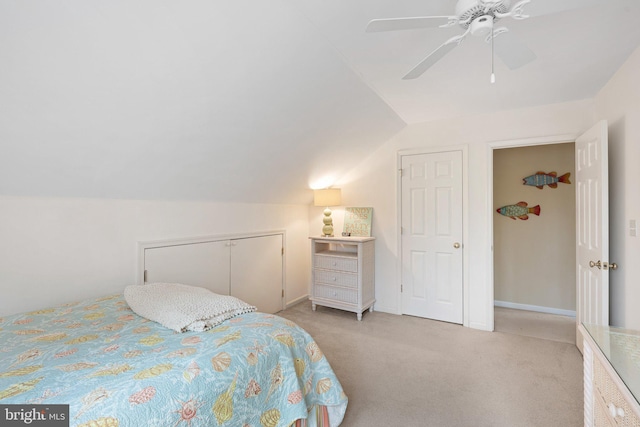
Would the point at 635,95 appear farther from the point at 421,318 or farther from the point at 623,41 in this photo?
the point at 421,318

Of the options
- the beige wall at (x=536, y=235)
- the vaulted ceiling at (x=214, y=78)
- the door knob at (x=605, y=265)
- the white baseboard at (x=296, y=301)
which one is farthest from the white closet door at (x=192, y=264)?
the beige wall at (x=536, y=235)

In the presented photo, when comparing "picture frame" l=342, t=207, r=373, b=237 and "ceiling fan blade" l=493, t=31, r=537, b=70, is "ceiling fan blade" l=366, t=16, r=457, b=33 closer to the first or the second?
"ceiling fan blade" l=493, t=31, r=537, b=70

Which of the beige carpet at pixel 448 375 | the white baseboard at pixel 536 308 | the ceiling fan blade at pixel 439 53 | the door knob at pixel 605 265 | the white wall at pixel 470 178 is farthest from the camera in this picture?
the white baseboard at pixel 536 308

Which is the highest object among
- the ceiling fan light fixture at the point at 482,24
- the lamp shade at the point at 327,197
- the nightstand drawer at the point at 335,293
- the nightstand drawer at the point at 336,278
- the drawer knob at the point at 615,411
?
the ceiling fan light fixture at the point at 482,24

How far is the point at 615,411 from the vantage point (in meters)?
0.96

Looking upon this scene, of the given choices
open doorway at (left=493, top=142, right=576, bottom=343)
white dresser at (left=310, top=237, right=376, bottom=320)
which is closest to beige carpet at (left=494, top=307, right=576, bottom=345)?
open doorway at (left=493, top=142, right=576, bottom=343)

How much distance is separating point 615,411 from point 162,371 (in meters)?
1.48

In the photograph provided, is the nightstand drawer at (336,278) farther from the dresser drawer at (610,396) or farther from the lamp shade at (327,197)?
the dresser drawer at (610,396)

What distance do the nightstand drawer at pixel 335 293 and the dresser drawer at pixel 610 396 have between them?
238 centimetres

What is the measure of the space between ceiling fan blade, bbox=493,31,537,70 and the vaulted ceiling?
0.27 metres

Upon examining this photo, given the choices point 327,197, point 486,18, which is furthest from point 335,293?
point 486,18

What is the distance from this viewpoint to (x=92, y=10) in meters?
1.23

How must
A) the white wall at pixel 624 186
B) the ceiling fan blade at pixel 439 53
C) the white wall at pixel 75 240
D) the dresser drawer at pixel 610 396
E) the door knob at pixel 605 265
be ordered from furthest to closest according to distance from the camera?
the door knob at pixel 605 265 → the white wall at pixel 624 186 → the white wall at pixel 75 240 → the ceiling fan blade at pixel 439 53 → the dresser drawer at pixel 610 396

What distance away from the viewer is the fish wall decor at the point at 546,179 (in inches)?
143
